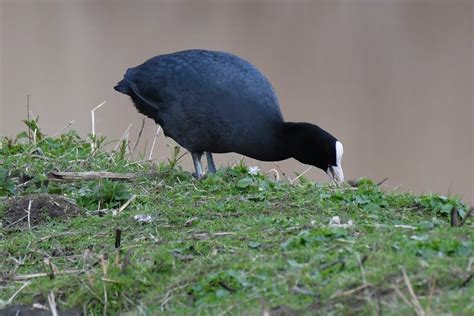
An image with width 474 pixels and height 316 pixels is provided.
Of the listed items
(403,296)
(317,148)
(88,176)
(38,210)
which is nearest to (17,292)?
(38,210)

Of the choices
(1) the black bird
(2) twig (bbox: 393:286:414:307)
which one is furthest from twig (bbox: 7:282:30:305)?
(1) the black bird

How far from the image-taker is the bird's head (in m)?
6.74

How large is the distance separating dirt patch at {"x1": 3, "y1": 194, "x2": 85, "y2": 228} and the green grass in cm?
5

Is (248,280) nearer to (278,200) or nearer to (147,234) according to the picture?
(147,234)

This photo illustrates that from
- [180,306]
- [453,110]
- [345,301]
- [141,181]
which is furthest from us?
[453,110]

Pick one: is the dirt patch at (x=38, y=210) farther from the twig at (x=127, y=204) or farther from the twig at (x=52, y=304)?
the twig at (x=52, y=304)

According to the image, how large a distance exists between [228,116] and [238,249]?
7.80ft

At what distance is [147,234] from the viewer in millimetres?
5152

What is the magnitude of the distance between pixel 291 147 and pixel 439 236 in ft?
8.58

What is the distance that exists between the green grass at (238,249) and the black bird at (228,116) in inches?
20.8

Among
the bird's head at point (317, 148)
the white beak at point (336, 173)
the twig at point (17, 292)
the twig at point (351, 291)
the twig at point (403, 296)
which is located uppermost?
the twig at point (403, 296)

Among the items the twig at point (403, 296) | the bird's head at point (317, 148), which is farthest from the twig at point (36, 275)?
the bird's head at point (317, 148)

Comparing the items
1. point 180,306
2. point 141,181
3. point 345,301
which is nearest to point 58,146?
point 141,181

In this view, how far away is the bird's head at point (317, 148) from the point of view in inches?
265
